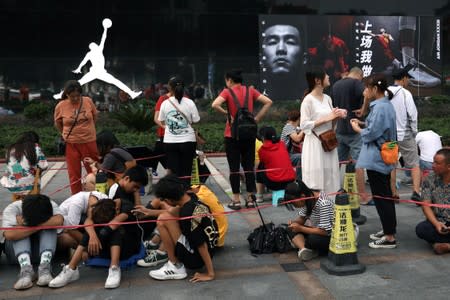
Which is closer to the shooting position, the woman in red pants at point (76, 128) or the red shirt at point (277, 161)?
the woman in red pants at point (76, 128)

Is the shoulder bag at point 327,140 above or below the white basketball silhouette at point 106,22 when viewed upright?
below

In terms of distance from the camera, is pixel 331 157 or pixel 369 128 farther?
pixel 331 157

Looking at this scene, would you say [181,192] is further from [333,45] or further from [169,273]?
[333,45]

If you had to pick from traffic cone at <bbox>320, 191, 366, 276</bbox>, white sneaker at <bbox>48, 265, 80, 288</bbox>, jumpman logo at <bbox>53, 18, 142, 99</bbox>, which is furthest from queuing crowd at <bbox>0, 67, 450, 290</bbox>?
jumpman logo at <bbox>53, 18, 142, 99</bbox>

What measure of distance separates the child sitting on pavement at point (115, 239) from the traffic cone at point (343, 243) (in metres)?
1.72

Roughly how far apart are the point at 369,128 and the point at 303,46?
10.6 m

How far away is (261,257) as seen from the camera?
475 centimetres

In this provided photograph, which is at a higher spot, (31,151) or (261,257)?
(31,151)

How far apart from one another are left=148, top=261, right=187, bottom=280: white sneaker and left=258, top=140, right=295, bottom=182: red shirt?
8.04 ft

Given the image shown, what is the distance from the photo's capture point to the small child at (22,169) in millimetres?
5340

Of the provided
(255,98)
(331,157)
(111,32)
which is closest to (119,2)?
(111,32)

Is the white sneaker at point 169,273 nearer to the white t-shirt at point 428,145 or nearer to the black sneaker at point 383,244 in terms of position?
the black sneaker at point 383,244

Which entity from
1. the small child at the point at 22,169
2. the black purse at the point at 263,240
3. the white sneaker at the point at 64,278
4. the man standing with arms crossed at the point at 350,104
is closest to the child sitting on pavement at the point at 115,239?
the white sneaker at the point at 64,278

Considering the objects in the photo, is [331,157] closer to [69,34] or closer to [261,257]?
[261,257]
